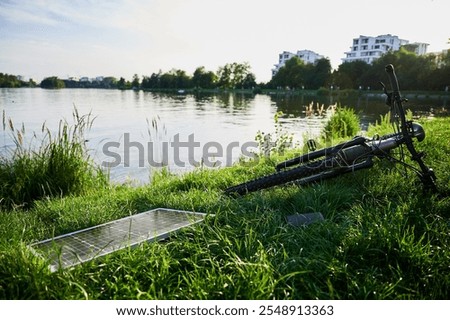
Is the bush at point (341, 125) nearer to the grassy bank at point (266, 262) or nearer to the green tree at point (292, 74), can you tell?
the grassy bank at point (266, 262)

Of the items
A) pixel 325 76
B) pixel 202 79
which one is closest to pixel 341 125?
pixel 325 76

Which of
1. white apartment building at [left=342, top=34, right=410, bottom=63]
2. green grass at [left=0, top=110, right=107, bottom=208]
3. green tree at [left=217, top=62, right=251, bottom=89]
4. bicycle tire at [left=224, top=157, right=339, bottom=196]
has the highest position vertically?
white apartment building at [left=342, top=34, right=410, bottom=63]

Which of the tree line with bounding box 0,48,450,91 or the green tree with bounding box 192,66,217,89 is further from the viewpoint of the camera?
the green tree with bounding box 192,66,217,89

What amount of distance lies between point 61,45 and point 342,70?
104 feet

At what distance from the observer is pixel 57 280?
1756 mm

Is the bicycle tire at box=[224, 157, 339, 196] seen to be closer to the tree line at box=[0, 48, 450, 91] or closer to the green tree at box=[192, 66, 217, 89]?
the tree line at box=[0, 48, 450, 91]

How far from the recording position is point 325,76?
2680cm

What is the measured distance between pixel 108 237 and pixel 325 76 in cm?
2688

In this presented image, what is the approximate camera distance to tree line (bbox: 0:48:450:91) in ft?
66.7

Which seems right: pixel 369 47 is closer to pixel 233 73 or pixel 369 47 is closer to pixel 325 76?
pixel 325 76

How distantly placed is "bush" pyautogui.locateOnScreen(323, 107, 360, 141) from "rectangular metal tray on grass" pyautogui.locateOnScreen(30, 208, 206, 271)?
653cm

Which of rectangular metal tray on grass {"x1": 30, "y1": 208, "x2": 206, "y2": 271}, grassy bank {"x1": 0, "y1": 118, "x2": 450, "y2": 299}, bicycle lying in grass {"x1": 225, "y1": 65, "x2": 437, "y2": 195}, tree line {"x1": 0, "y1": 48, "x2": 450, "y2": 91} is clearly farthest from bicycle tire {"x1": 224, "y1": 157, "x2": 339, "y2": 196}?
tree line {"x1": 0, "y1": 48, "x2": 450, "y2": 91}
